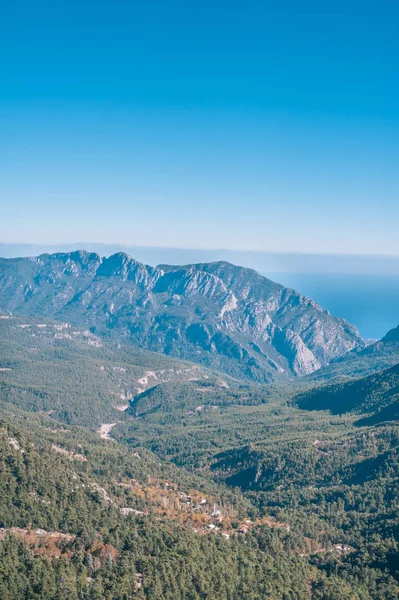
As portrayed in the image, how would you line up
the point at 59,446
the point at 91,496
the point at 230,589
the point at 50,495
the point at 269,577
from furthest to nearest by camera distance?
the point at 59,446 < the point at 91,496 < the point at 50,495 < the point at 269,577 < the point at 230,589

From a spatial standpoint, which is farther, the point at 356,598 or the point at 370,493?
the point at 370,493

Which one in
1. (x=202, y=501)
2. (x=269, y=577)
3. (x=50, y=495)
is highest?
(x=50, y=495)

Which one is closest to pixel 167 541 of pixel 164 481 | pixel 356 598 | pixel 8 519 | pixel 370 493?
pixel 8 519

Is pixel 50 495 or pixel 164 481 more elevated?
pixel 50 495

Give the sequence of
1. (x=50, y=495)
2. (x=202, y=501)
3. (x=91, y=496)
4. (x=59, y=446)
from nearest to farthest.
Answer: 1. (x=50, y=495)
2. (x=91, y=496)
3. (x=202, y=501)
4. (x=59, y=446)

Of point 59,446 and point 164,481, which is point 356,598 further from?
point 59,446

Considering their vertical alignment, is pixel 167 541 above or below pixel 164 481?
above

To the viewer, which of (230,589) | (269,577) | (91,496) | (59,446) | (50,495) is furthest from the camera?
(59,446)

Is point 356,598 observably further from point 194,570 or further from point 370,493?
point 370,493

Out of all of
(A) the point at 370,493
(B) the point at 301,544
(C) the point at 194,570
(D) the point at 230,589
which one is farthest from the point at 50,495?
(A) the point at 370,493
